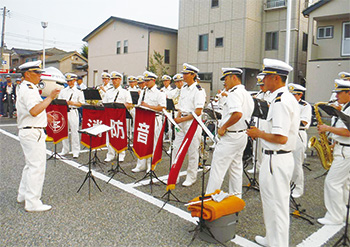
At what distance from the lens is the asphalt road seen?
162 inches

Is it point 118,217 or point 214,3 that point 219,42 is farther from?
point 118,217

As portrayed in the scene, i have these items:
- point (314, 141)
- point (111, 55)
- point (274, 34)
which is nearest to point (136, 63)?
point (111, 55)

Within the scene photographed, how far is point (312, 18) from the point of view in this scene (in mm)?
19453

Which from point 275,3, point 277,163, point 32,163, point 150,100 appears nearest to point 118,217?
point 32,163

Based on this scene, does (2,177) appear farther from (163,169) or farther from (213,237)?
(213,237)

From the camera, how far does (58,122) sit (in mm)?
8734

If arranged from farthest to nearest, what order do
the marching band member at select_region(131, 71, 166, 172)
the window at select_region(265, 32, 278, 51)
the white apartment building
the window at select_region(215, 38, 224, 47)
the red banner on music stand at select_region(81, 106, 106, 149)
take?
the window at select_region(215, 38, 224, 47) < the window at select_region(265, 32, 278, 51) < the white apartment building < the red banner on music stand at select_region(81, 106, 106, 149) < the marching band member at select_region(131, 71, 166, 172)

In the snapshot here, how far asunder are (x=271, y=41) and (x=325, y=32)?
4.41 meters

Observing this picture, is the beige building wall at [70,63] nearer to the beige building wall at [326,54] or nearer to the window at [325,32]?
the window at [325,32]

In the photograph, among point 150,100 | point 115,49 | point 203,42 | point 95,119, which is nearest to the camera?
point 150,100

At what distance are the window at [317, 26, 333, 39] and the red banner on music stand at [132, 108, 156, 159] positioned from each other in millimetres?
18134

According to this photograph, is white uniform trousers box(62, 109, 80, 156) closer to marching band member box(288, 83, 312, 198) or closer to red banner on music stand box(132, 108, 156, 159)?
red banner on music stand box(132, 108, 156, 159)

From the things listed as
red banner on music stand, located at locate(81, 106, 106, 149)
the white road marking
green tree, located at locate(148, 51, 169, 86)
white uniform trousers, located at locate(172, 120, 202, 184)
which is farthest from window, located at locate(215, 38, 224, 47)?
the white road marking

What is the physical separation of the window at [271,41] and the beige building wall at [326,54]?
11.1ft
